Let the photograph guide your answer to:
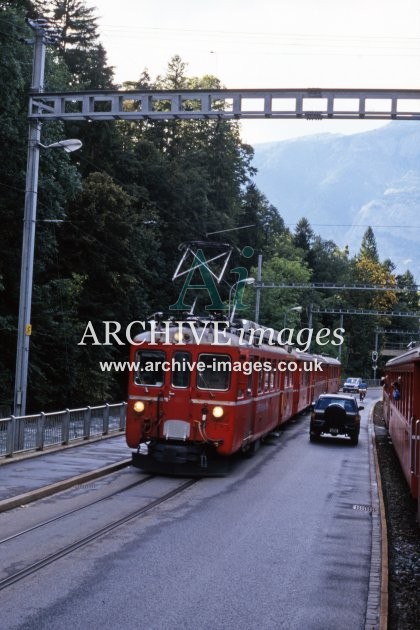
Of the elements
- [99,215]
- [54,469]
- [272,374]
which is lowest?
[54,469]

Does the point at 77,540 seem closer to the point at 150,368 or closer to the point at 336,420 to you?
the point at 150,368

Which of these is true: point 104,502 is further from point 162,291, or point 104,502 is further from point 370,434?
point 162,291

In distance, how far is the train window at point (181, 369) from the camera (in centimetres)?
1791

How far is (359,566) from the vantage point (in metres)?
10.5

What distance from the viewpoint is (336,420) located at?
2747 cm

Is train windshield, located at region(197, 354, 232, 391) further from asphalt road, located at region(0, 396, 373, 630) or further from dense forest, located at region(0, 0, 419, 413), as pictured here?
dense forest, located at region(0, 0, 419, 413)

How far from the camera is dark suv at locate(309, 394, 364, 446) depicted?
89.9ft

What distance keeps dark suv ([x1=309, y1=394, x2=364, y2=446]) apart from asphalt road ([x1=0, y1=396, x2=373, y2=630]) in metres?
10.8

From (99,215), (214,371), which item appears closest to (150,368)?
(214,371)

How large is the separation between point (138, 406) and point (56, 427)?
12.9 feet

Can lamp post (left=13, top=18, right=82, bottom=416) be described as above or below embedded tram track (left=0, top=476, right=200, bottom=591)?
above

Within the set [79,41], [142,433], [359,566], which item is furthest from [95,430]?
[79,41]

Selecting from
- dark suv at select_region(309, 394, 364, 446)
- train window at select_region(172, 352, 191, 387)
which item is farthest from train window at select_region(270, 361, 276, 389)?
train window at select_region(172, 352, 191, 387)

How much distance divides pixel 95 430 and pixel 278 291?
46.1 metres
